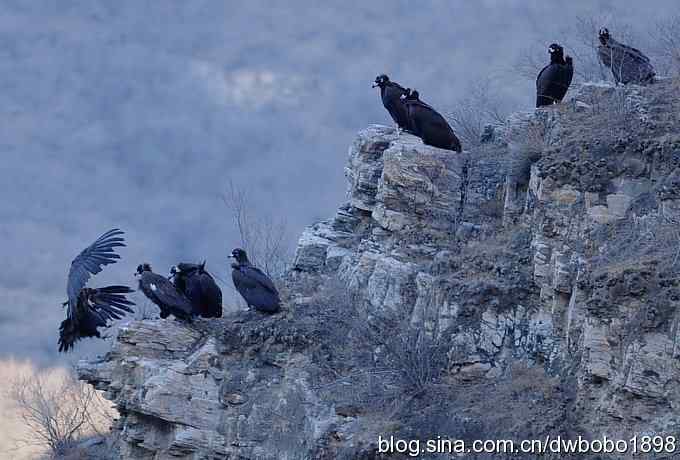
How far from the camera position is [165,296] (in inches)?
822

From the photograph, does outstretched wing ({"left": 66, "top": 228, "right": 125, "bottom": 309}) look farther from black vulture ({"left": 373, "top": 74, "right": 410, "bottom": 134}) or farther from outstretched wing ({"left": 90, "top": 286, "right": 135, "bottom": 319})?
black vulture ({"left": 373, "top": 74, "right": 410, "bottom": 134})

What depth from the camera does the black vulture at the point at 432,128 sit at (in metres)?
22.3

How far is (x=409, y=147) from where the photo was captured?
72.5 feet

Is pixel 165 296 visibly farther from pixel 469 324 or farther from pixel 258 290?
pixel 469 324

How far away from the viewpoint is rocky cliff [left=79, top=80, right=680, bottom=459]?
55.9 feet

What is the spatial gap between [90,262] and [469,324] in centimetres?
624

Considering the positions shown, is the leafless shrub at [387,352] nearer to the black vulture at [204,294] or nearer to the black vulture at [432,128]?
the black vulture at [204,294]

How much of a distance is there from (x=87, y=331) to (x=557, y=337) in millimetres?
8058

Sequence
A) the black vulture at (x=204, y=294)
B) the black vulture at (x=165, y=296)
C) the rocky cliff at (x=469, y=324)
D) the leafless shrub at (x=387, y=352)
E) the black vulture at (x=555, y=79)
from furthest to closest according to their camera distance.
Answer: the black vulture at (x=555, y=79) < the black vulture at (x=204, y=294) < the black vulture at (x=165, y=296) < the leafless shrub at (x=387, y=352) < the rocky cliff at (x=469, y=324)

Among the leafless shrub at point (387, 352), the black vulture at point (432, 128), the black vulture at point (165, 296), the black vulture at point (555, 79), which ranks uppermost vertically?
the black vulture at point (555, 79)

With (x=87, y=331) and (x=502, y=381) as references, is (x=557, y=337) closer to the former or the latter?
(x=502, y=381)

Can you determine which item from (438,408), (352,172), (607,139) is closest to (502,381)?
(438,408)

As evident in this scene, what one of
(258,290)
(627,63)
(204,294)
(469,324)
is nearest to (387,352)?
(469,324)

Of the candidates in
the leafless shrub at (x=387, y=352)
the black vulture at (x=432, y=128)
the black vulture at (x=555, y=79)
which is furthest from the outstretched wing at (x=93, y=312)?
the black vulture at (x=555, y=79)
